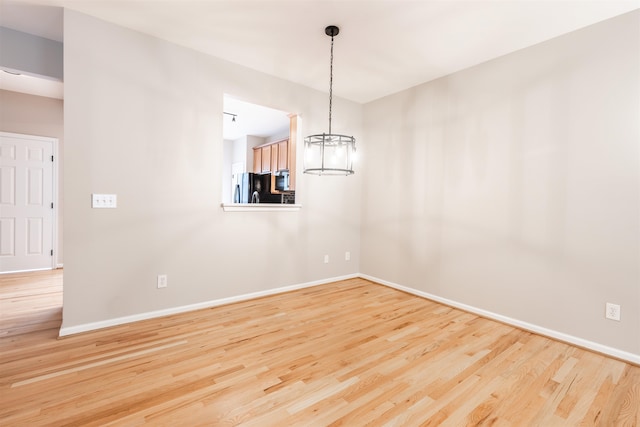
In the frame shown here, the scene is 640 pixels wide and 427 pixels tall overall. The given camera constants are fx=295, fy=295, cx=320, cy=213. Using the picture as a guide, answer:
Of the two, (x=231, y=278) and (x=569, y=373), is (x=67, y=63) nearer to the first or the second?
(x=231, y=278)

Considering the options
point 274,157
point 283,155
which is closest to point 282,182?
point 283,155

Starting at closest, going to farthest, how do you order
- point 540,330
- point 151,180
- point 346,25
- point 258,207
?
point 346,25
point 540,330
point 151,180
point 258,207

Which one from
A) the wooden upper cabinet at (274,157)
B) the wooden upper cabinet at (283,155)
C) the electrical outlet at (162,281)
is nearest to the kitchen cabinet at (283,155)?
the wooden upper cabinet at (283,155)

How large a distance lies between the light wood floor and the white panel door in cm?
218

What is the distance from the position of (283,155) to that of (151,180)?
3937 mm

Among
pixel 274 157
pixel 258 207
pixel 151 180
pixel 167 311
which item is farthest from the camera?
pixel 274 157

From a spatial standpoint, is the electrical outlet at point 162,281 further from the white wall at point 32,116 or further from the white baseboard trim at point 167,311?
the white wall at point 32,116

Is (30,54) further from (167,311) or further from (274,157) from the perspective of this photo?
(274,157)

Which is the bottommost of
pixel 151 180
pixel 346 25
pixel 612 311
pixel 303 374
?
pixel 303 374

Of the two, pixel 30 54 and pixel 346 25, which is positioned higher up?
pixel 346 25

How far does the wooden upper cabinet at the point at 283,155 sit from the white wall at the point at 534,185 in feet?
9.87

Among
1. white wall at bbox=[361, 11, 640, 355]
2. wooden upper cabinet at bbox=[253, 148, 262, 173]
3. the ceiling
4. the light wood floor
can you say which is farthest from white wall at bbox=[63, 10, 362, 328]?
wooden upper cabinet at bbox=[253, 148, 262, 173]

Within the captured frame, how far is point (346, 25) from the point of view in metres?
2.65

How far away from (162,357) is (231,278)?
1301mm
